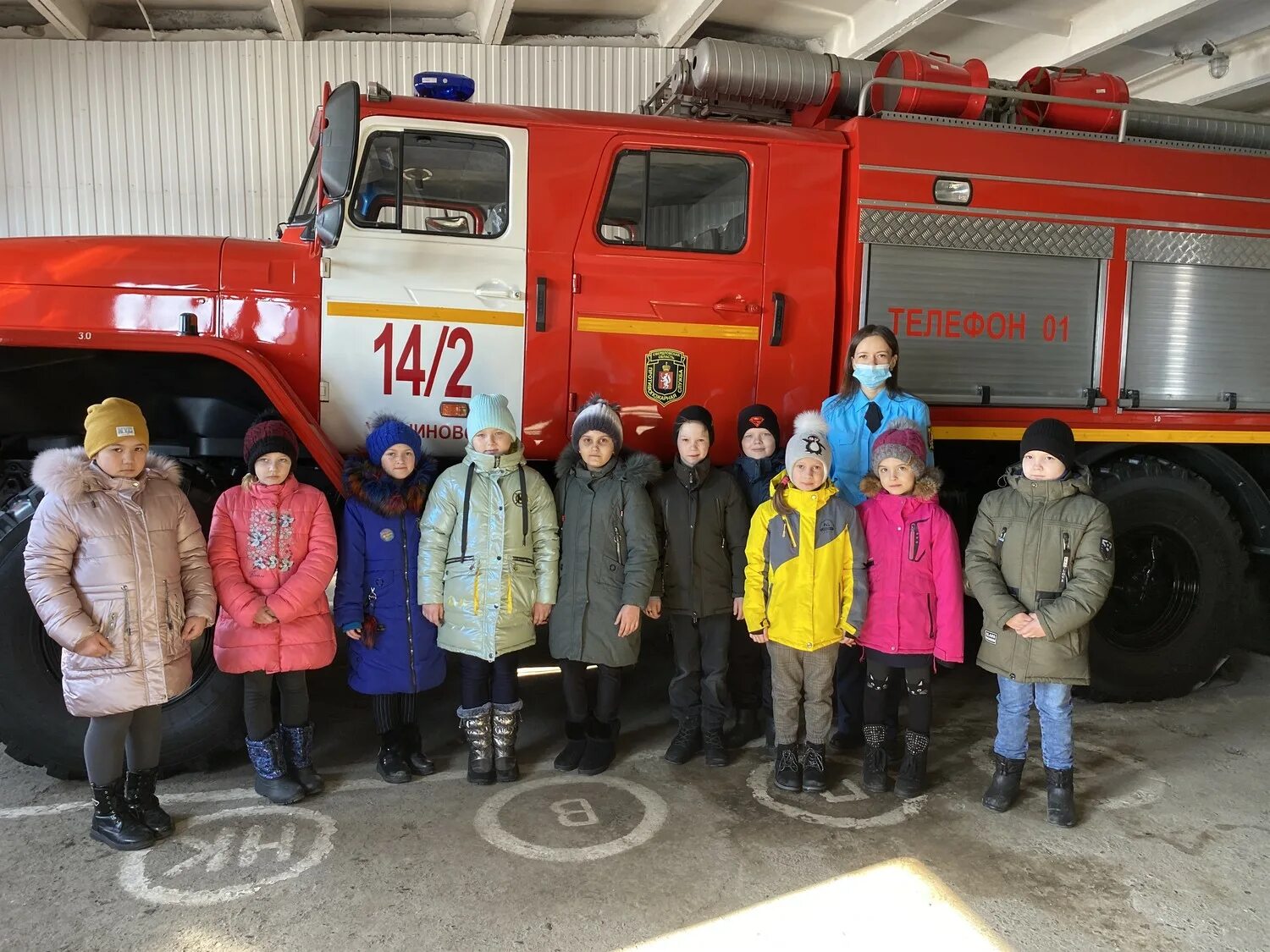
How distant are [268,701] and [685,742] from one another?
163 centimetres

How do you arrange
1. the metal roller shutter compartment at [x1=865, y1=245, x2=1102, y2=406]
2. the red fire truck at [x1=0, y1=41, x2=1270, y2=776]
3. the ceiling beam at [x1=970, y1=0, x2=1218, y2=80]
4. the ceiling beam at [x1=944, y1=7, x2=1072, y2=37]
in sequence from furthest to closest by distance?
the ceiling beam at [x1=944, y1=7, x2=1072, y2=37] → the ceiling beam at [x1=970, y1=0, x2=1218, y2=80] → the metal roller shutter compartment at [x1=865, y1=245, x2=1102, y2=406] → the red fire truck at [x1=0, y1=41, x2=1270, y2=776]

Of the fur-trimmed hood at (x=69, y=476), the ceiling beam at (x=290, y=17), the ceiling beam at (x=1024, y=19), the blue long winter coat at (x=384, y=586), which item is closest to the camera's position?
the fur-trimmed hood at (x=69, y=476)

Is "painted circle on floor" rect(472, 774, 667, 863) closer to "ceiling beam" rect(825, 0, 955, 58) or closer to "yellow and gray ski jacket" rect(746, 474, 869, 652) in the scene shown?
"yellow and gray ski jacket" rect(746, 474, 869, 652)

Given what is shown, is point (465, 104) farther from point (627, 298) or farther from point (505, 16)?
point (505, 16)

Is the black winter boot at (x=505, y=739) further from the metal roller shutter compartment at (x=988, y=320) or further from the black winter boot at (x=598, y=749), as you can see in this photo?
the metal roller shutter compartment at (x=988, y=320)

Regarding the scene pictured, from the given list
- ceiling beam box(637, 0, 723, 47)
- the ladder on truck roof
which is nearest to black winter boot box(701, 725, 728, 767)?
the ladder on truck roof

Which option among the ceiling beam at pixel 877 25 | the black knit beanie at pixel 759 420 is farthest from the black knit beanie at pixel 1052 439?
the ceiling beam at pixel 877 25

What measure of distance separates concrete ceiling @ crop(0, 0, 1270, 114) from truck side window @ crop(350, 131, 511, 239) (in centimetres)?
449

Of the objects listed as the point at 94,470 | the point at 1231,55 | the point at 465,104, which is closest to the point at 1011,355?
the point at 465,104

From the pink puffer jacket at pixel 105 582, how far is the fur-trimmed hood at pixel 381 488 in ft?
2.14

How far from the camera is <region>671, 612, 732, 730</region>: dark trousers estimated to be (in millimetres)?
3686

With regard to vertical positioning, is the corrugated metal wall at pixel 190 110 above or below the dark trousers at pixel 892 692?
above

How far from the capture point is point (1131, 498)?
14.3ft

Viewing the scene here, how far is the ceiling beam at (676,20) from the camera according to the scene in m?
7.51
